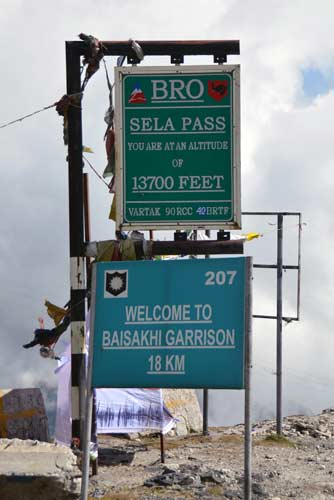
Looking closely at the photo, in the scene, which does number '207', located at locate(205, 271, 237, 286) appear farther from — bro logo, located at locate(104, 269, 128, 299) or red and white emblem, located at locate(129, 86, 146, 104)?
red and white emblem, located at locate(129, 86, 146, 104)

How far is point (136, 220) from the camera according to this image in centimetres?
1020

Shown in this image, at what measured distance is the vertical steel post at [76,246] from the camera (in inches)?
409

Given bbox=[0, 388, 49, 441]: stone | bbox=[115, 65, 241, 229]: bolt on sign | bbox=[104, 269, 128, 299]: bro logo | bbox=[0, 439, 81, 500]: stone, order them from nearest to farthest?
bbox=[104, 269, 128, 299]: bro logo → bbox=[0, 439, 81, 500]: stone → bbox=[115, 65, 241, 229]: bolt on sign → bbox=[0, 388, 49, 441]: stone

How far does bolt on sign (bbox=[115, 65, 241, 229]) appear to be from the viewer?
10.1 m

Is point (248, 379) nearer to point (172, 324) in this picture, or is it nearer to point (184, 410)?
point (172, 324)

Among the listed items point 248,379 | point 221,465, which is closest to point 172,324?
point 248,379

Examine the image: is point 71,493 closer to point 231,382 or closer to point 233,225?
point 231,382

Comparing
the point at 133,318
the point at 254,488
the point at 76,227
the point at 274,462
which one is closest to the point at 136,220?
the point at 76,227

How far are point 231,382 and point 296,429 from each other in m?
12.4

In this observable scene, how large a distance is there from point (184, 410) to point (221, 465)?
560 cm

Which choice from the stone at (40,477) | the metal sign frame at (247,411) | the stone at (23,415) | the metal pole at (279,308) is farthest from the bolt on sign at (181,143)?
the metal pole at (279,308)

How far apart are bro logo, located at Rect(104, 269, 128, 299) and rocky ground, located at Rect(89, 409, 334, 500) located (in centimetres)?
320

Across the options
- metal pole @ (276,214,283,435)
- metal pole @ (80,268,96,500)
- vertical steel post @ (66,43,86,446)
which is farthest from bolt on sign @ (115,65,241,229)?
metal pole @ (276,214,283,435)

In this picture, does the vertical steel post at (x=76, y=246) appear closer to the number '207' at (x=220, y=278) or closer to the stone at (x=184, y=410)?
the number '207' at (x=220, y=278)
